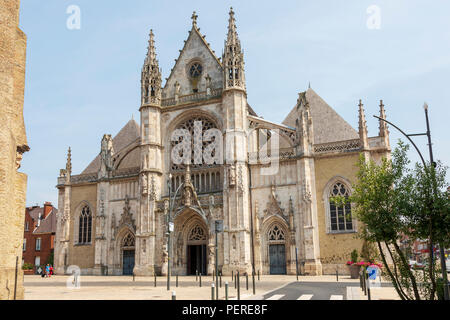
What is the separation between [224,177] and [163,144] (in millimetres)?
6937

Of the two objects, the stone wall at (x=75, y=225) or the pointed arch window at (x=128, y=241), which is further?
the stone wall at (x=75, y=225)

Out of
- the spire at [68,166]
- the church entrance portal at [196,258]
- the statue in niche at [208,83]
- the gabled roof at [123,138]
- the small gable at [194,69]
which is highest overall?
the small gable at [194,69]

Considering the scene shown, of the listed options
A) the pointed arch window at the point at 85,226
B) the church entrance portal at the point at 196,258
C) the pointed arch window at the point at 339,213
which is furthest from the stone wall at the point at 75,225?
the pointed arch window at the point at 339,213

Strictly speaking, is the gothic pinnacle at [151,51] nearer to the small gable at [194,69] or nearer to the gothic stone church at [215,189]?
the gothic stone church at [215,189]

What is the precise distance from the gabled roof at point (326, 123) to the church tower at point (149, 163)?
1106 cm

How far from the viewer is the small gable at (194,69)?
115 ft

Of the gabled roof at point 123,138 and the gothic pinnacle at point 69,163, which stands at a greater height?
the gabled roof at point 123,138

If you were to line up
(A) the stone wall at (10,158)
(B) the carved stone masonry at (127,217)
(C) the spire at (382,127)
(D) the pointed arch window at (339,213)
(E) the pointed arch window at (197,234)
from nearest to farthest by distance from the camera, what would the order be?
1. (A) the stone wall at (10,158)
2. (D) the pointed arch window at (339,213)
3. (C) the spire at (382,127)
4. (E) the pointed arch window at (197,234)
5. (B) the carved stone masonry at (127,217)

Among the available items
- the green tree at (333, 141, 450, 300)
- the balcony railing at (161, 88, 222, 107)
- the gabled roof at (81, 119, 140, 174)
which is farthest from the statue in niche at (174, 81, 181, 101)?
the green tree at (333, 141, 450, 300)

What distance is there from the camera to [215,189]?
107 feet

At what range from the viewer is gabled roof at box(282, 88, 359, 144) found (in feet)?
108

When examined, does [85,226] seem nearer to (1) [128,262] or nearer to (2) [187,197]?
(1) [128,262]
